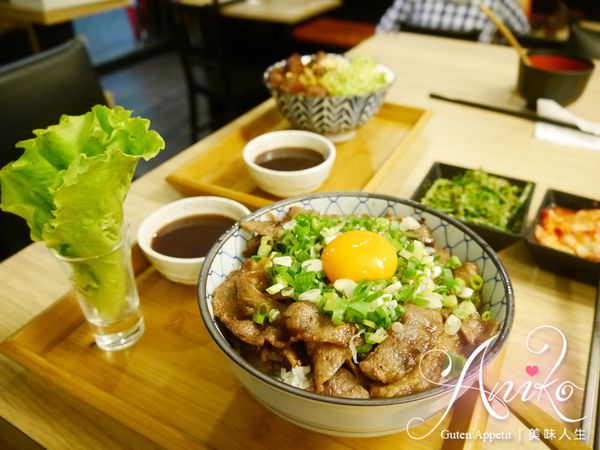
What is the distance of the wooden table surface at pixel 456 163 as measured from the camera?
3.82ft

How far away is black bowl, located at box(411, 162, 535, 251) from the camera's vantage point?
5.03ft

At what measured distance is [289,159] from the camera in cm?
205

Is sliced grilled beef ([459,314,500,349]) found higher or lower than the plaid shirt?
higher

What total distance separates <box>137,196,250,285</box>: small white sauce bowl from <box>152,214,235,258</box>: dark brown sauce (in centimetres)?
2

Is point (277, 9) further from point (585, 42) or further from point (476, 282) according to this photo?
point (476, 282)

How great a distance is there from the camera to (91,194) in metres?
1.05

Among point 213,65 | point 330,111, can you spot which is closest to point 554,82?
point 330,111

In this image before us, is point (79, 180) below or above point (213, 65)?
Result: above

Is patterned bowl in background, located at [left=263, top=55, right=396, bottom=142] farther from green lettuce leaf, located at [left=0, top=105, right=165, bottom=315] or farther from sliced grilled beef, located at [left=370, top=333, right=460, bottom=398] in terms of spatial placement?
sliced grilled beef, located at [left=370, top=333, right=460, bottom=398]

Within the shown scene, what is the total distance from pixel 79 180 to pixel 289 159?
1.14 m

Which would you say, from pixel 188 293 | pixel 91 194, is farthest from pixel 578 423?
pixel 91 194

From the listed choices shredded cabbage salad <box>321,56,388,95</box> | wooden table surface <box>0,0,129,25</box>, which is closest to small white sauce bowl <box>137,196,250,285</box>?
shredded cabbage salad <box>321,56,388,95</box>

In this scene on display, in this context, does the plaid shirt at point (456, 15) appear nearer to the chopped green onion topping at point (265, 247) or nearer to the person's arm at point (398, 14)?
the person's arm at point (398, 14)

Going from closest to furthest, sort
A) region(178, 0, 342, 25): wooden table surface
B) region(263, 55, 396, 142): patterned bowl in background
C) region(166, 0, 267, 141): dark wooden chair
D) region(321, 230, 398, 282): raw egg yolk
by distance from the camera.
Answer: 1. region(321, 230, 398, 282): raw egg yolk
2. region(263, 55, 396, 142): patterned bowl in background
3. region(166, 0, 267, 141): dark wooden chair
4. region(178, 0, 342, 25): wooden table surface
